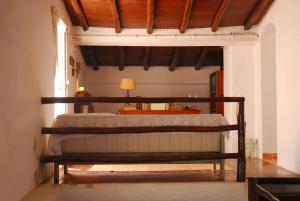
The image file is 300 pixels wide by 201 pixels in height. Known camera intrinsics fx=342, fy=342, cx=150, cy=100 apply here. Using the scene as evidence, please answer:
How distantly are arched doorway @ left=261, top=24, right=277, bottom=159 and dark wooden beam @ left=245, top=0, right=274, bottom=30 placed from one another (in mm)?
361

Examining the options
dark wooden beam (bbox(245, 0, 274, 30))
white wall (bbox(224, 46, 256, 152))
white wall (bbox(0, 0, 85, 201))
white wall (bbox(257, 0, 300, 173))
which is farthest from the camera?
white wall (bbox(224, 46, 256, 152))

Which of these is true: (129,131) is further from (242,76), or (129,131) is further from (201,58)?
(201,58)

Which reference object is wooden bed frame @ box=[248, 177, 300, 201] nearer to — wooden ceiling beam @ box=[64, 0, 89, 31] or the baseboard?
the baseboard

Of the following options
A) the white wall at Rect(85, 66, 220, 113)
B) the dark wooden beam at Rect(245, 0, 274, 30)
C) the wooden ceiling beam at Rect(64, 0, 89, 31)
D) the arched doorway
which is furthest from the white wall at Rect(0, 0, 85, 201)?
the white wall at Rect(85, 66, 220, 113)

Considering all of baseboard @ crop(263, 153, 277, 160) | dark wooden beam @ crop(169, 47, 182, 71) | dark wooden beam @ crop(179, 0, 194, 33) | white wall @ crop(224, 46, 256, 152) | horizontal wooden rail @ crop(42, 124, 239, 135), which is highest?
dark wooden beam @ crop(179, 0, 194, 33)

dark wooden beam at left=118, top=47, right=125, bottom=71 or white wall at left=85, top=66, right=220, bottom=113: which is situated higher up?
dark wooden beam at left=118, top=47, right=125, bottom=71

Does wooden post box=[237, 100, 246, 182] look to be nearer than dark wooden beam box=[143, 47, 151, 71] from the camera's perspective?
Yes

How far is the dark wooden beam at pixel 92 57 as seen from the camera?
8.67 m

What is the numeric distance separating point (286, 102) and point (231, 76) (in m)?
1.73

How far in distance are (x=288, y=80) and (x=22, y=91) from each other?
421 cm

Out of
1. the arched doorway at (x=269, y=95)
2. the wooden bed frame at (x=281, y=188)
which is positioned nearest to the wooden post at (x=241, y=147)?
the wooden bed frame at (x=281, y=188)

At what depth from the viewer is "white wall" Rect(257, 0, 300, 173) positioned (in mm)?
5359

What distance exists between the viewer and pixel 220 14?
6.49 meters

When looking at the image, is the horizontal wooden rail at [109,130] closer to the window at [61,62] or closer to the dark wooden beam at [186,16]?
the window at [61,62]
